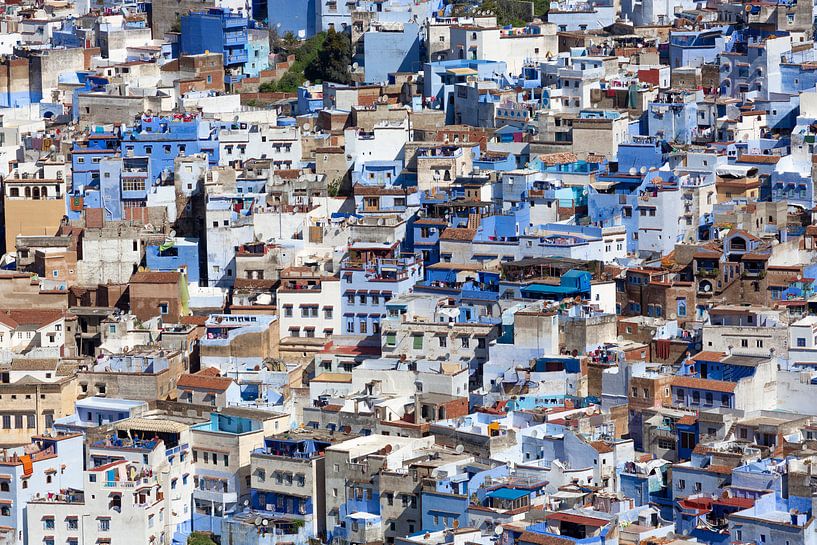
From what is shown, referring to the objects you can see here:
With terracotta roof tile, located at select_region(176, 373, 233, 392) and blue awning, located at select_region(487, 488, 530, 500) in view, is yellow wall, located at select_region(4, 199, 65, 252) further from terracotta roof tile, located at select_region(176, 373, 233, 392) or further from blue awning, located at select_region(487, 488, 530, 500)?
blue awning, located at select_region(487, 488, 530, 500)

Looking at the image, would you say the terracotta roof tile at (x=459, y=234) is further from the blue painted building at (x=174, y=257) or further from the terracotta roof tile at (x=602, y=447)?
the terracotta roof tile at (x=602, y=447)

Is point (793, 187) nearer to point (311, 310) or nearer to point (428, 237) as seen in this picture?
point (428, 237)

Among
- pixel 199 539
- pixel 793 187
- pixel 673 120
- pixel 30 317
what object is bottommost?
pixel 199 539

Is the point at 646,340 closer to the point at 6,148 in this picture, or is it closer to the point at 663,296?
the point at 663,296

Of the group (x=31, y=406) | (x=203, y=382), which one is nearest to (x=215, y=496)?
(x=203, y=382)

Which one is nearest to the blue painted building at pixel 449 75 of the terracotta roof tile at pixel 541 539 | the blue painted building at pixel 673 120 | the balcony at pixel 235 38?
the blue painted building at pixel 673 120

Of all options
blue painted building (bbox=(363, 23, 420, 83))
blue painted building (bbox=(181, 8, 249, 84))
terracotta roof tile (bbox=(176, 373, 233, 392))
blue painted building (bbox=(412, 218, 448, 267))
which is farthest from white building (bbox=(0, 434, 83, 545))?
blue painted building (bbox=(181, 8, 249, 84))

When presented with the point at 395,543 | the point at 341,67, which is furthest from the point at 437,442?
the point at 341,67
